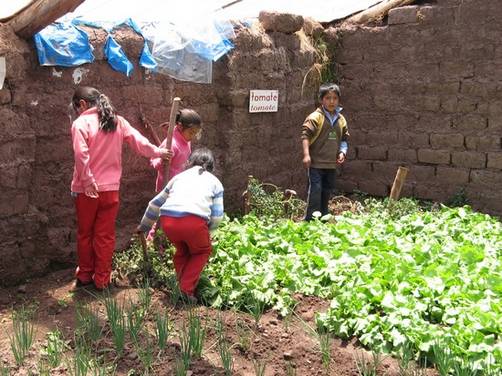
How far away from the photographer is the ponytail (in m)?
5.26

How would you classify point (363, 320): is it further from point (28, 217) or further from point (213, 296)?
point (28, 217)

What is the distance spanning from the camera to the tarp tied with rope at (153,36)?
564 centimetres

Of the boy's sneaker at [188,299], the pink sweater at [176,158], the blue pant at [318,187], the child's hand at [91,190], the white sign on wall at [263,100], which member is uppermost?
the white sign on wall at [263,100]

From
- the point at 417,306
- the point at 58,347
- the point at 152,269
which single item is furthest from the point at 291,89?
the point at 58,347

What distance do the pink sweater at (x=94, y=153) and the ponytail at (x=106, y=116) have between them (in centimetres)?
3

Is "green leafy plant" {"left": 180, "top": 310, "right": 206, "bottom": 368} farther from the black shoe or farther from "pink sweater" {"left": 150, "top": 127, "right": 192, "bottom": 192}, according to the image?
"pink sweater" {"left": 150, "top": 127, "right": 192, "bottom": 192}

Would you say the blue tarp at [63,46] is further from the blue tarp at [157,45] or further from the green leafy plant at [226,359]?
the green leafy plant at [226,359]

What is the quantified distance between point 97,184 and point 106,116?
21.0 inches

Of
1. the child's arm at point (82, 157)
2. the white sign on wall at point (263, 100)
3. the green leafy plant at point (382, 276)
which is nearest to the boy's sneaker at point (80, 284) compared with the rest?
the green leafy plant at point (382, 276)

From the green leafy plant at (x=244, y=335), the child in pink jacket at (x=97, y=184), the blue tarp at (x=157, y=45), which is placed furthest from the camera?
the blue tarp at (x=157, y=45)

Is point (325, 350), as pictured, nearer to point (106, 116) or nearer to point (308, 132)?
point (106, 116)

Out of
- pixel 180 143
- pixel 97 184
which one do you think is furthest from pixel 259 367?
pixel 180 143

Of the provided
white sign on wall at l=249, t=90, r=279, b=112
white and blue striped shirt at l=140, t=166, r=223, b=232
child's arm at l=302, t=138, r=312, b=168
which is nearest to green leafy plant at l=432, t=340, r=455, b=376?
white and blue striped shirt at l=140, t=166, r=223, b=232

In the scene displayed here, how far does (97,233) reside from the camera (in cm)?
537
